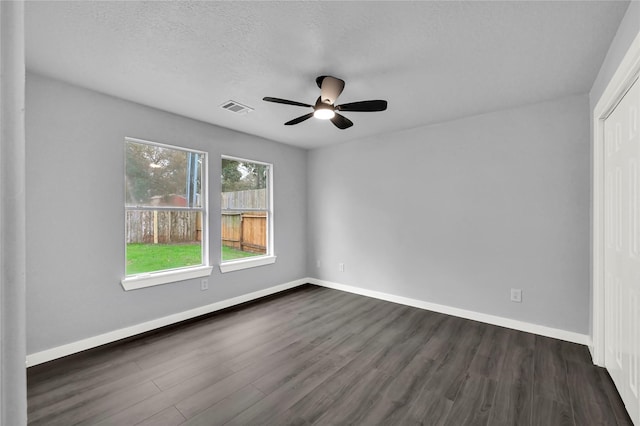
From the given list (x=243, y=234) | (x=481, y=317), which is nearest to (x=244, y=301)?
(x=243, y=234)

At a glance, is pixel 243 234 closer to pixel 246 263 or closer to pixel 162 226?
pixel 246 263

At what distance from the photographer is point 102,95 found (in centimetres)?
293

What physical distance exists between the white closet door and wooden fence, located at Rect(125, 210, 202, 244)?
160 inches

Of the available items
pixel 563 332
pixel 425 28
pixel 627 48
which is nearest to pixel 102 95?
pixel 425 28

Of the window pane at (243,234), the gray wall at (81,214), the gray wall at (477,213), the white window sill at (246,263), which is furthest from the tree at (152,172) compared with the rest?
the gray wall at (477,213)

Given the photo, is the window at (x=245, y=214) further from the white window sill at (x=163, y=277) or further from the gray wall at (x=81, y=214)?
the gray wall at (x=81, y=214)

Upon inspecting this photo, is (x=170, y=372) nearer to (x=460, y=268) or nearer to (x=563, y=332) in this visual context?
(x=460, y=268)

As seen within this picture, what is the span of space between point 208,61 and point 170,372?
258cm

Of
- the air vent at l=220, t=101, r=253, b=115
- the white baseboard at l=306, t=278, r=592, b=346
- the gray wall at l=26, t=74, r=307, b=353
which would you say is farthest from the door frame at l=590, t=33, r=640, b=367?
the gray wall at l=26, t=74, r=307, b=353

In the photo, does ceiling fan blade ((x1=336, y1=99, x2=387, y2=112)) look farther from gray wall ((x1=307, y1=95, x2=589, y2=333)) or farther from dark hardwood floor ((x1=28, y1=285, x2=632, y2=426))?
dark hardwood floor ((x1=28, y1=285, x2=632, y2=426))

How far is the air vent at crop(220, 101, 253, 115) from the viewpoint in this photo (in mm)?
3177

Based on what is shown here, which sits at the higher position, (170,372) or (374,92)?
(374,92)

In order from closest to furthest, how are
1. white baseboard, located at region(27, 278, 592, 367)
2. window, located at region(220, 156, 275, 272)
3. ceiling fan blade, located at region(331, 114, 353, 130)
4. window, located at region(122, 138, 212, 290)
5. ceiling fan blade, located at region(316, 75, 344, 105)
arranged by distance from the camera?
ceiling fan blade, located at region(316, 75, 344, 105), white baseboard, located at region(27, 278, 592, 367), ceiling fan blade, located at region(331, 114, 353, 130), window, located at region(122, 138, 212, 290), window, located at region(220, 156, 275, 272)

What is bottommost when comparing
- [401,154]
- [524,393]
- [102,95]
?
[524,393]
